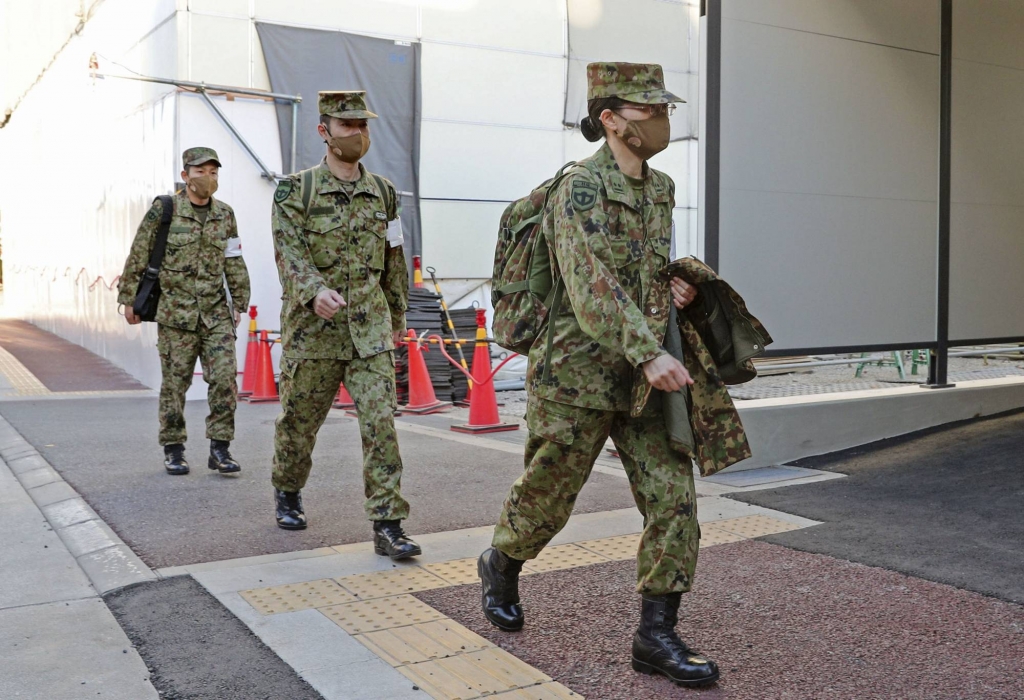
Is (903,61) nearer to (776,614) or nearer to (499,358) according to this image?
(776,614)

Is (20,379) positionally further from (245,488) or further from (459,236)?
(245,488)

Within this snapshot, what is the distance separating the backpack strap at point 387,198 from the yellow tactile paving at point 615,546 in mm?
1885

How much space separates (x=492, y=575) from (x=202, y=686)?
3.50 ft

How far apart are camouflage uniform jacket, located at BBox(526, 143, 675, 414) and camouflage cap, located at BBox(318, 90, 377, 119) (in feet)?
6.02

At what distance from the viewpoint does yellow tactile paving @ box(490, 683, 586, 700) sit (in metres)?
3.20

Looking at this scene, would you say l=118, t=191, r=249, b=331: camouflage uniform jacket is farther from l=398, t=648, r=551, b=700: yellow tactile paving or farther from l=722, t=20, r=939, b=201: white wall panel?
l=398, t=648, r=551, b=700: yellow tactile paving

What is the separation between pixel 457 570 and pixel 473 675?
1.25 meters

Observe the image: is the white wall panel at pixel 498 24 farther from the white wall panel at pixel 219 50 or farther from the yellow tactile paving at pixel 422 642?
the yellow tactile paving at pixel 422 642

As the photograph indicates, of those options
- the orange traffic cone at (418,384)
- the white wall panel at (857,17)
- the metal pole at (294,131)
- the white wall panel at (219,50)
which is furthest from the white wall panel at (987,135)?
the white wall panel at (219,50)

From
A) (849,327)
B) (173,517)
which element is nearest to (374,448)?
(173,517)

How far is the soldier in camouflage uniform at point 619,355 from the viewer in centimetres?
327

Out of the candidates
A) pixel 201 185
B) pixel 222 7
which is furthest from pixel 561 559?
pixel 222 7

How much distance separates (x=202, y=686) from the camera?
3.31m

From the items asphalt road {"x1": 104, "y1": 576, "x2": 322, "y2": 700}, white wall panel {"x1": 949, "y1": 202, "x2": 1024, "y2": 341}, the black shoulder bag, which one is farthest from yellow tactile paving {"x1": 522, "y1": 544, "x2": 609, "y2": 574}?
white wall panel {"x1": 949, "y1": 202, "x2": 1024, "y2": 341}
